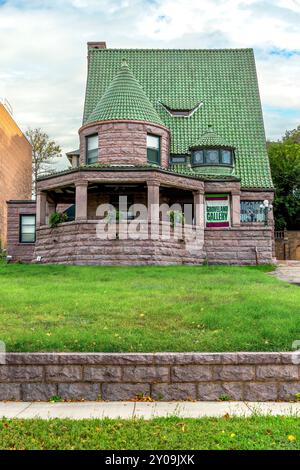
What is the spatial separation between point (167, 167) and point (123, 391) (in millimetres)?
22406

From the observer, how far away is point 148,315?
1108cm

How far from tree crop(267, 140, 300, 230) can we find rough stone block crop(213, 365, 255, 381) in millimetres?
33966

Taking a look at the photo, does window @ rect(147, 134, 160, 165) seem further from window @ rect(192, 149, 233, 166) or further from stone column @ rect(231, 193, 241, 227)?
stone column @ rect(231, 193, 241, 227)

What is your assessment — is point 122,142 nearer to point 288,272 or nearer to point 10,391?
point 288,272

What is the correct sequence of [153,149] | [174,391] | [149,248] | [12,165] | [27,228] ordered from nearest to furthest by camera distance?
[174,391] → [149,248] → [153,149] → [27,228] → [12,165]

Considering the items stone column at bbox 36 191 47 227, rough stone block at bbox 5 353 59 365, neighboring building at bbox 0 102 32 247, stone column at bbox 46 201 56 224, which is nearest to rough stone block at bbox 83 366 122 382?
rough stone block at bbox 5 353 59 365

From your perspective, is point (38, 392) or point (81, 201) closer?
point (38, 392)

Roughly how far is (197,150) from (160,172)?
6.42m

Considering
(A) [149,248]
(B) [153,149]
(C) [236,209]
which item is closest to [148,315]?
(A) [149,248]

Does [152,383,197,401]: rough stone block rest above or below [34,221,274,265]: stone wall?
below

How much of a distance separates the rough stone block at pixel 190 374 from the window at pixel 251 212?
22017 millimetres

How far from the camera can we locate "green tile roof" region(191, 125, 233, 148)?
30859 millimetres

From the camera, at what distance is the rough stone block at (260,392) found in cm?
867
